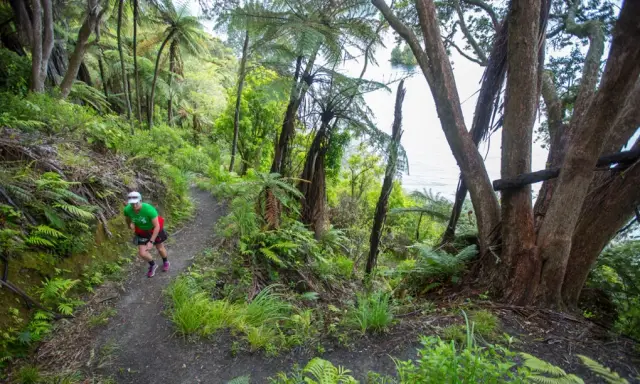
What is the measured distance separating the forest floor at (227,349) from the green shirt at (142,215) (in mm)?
1034

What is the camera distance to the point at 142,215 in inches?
159

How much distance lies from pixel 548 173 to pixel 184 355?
4.10m

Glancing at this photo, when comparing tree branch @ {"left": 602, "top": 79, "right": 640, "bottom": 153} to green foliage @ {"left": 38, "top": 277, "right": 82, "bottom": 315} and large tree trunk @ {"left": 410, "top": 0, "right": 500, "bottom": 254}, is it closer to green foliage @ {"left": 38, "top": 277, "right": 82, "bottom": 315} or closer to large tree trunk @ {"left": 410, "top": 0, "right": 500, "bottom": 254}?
large tree trunk @ {"left": 410, "top": 0, "right": 500, "bottom": 254}

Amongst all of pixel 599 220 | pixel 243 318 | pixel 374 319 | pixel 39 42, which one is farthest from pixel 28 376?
pixel 39 42

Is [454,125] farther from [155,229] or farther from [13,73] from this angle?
[13,73]

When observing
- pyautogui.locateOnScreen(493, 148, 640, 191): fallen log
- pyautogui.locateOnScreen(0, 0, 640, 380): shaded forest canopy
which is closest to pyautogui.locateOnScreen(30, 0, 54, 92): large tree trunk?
pyautogui.locateOnScreen(0, 0, 640, 380): shaded forest canopy

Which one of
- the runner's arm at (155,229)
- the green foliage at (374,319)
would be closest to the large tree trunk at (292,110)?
the runner's arm at (155,229)

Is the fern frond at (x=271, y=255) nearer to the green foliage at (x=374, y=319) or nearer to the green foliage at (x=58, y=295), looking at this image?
the green foliage at (x=374, y=319)

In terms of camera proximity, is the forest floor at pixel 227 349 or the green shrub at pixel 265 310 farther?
the green shrub at pixel 265 310

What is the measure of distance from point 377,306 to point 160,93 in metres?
14.5

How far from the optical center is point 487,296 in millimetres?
3484

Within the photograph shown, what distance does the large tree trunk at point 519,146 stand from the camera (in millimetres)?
3199

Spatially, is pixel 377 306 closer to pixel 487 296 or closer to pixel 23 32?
pixel 487 296

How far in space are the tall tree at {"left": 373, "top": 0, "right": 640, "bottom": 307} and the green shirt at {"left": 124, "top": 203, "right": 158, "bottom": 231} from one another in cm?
387
